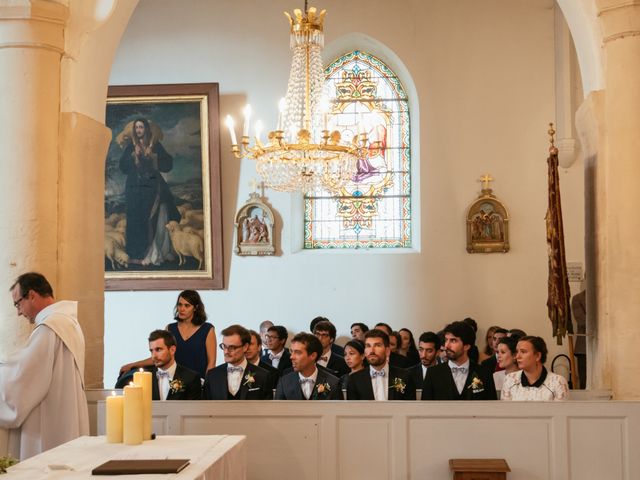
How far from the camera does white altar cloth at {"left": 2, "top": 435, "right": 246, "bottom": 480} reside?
12.3 ft

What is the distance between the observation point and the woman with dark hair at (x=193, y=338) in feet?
27.2

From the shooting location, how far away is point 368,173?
538 inches

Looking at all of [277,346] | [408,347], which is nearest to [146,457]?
[277,346]

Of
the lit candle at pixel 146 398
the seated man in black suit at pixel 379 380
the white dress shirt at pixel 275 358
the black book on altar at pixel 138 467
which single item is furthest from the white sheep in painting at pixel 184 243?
the black book on altar at pixel 138 467

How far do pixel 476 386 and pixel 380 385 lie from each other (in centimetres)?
74

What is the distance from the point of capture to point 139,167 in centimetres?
1321

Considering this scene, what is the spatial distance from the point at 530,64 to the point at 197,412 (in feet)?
27.0

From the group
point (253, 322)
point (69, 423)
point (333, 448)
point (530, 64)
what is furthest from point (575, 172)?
point (69, 423)

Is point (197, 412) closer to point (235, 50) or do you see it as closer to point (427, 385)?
point (427, 385)

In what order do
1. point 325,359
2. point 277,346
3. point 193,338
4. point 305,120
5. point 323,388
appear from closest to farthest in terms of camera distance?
point 323,388
point 193,338
point 305,120
point 325,359
point 277,346

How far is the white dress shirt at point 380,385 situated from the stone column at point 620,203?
5.38 ft

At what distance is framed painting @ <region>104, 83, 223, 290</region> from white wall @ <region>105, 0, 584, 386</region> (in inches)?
8.2

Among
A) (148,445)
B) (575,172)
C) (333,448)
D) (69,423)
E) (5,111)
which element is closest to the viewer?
(148,445)

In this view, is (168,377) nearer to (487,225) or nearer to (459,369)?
(459,369)
